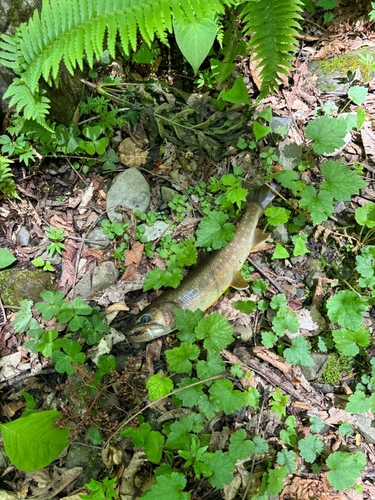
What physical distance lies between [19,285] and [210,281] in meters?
1.61

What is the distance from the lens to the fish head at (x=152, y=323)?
3.24 meters

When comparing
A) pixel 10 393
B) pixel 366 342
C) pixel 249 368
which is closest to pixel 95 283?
pixel 10 393

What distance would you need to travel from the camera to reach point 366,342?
10.9 feet

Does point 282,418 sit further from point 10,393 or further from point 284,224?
point 10,393

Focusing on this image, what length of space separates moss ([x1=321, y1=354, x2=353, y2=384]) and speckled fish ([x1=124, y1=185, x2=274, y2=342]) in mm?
996

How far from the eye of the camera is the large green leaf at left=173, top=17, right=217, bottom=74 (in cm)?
308

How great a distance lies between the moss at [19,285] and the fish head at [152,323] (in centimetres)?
86

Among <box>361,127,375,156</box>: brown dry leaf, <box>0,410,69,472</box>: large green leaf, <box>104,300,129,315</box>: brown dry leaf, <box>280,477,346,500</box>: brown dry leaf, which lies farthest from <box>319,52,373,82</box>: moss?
<box>0,410,69,472</box>: large green leaf

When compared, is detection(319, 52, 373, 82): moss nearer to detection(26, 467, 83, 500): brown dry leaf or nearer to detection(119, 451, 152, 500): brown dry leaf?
detection(119, 451, 152, 500): brown dry leaf

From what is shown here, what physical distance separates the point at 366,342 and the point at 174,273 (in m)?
1.69

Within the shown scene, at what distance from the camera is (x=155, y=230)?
3723 millimetres

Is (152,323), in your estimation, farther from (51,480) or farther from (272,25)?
(272,25)

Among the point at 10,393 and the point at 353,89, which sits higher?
the point at 353,89

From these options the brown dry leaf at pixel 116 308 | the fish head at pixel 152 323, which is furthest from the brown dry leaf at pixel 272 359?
the brown dry leaf at pixel 116 308
